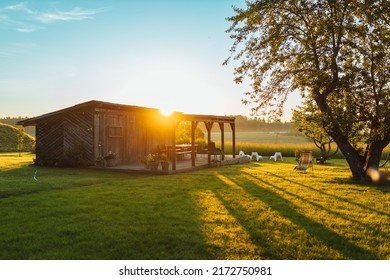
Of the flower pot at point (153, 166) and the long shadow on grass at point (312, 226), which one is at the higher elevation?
the flower pot at point (153, 166)

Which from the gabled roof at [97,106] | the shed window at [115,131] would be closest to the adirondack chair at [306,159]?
the gabled roof at [97,106]

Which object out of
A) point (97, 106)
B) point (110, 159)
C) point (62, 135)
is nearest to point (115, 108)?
point (97, 106)

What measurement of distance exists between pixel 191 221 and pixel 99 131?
42.3 feet

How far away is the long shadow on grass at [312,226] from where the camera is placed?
6188 millimetres

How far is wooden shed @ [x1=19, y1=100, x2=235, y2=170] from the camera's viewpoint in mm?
19516

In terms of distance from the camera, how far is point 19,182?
13.7 metres

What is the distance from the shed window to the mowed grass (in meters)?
7.04

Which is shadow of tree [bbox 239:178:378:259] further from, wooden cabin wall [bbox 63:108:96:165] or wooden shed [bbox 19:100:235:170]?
wooden cabin wall [bbox 63:108:96:165]

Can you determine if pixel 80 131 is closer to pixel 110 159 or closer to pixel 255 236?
pixel 110 159

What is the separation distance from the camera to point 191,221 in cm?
796

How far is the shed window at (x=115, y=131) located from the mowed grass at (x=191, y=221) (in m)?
7.04

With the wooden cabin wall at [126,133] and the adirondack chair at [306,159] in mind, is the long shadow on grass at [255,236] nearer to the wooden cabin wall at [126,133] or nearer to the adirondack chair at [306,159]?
the adirondack chair at [306,159]

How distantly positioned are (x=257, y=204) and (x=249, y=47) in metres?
8.12

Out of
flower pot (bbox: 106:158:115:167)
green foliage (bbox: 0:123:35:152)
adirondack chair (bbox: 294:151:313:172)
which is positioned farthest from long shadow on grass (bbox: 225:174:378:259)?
green foliage (bbox: 0:123:35:152)
